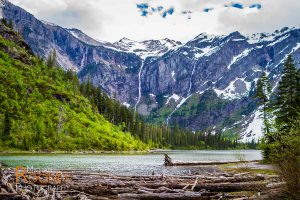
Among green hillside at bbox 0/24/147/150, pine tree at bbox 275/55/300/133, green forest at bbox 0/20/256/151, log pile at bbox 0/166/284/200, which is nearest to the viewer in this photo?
log pile at bbox 0/166/284/200

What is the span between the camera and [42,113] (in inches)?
5497

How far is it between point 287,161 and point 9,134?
393 ft

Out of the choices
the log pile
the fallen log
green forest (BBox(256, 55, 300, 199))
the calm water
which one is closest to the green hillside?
the calm water

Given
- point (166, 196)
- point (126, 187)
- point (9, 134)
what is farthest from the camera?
point (9, 134)

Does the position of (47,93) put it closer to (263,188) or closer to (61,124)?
(61,124)

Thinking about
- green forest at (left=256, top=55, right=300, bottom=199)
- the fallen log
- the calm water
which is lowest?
the calm water

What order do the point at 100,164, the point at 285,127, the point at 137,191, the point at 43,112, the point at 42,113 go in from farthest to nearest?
the point at 43,112 → the point at 42,113 → the point at 100,164 → the point at 285,127 → the point at 137,191

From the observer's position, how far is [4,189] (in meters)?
20.8

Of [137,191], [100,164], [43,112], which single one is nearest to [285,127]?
[137,191]

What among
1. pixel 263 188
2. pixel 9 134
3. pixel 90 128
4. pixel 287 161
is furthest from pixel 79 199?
pixel 90 128

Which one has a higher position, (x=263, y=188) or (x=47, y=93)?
(x=47, y=93)

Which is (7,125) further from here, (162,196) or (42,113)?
(162,196)

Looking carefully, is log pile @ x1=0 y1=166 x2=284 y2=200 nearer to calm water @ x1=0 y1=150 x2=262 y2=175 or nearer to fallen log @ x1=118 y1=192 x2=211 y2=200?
fallen log @ x1=118 y1=192 x2=211 y2=200

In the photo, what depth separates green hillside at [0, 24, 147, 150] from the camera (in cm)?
12825
